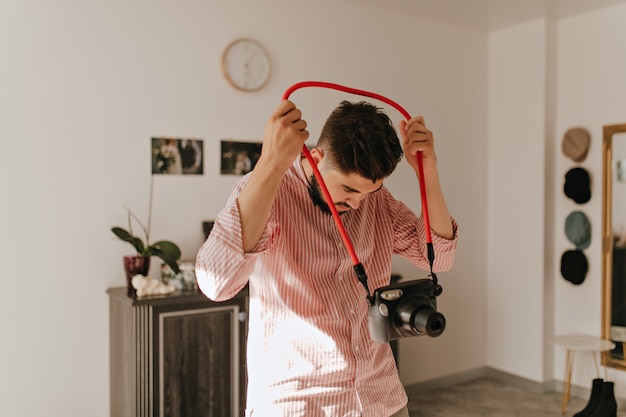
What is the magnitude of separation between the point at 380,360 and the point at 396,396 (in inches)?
3.7

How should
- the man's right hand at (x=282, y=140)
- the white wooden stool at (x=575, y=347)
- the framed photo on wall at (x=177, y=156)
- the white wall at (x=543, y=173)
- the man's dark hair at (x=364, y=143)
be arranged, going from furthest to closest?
the white wall at (x=543, y=173), the white wooden stool at (x=575, y=347), the framed photo on wall at (x=177, y=156), the man's dark hair at (x=364, y=143), the man's right hand at (x=282, y=140)

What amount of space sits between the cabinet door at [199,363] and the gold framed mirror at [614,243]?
252 cm

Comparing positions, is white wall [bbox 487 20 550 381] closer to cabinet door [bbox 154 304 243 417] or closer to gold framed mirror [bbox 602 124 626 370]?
gold framed mirror [bbox 602 124 626 370]

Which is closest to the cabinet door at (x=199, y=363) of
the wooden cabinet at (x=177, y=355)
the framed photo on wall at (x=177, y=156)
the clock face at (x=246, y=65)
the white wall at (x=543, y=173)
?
the wooden cabinet at (x=177, y=355)

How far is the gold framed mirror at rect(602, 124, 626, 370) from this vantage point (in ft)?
13.2

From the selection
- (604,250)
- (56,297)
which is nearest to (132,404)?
(56,297)

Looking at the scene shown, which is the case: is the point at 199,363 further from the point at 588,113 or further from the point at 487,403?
the point at 588,113

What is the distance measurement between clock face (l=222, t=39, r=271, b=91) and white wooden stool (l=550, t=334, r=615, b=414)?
8.15 ft

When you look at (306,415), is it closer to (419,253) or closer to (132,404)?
(419,253)

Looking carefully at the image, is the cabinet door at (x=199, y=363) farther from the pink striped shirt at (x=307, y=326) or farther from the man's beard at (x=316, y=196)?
the man's beard at (x=316, y=196)

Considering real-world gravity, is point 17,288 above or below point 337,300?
below

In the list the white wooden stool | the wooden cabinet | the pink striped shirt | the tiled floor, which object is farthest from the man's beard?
the white wooden stool

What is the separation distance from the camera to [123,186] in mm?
3129

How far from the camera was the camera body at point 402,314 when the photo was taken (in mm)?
1104
